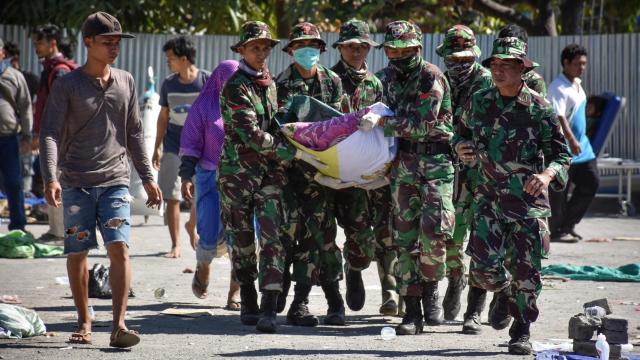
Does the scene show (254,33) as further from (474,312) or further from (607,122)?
(607,122)

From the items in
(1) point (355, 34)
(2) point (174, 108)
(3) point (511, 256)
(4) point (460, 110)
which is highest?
(1) point (355, 34)

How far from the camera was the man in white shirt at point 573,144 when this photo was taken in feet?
45.5

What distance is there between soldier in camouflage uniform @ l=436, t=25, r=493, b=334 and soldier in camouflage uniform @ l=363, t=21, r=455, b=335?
52 centimetres

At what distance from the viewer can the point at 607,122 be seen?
57.4 ft

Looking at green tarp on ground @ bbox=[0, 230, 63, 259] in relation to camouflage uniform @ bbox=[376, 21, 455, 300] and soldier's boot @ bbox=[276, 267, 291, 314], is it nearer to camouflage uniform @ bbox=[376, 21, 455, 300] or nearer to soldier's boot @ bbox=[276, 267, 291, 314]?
soldier's boot @ bbox=[276, 267, 291, 314]

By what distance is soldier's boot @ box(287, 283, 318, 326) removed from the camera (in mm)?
9164

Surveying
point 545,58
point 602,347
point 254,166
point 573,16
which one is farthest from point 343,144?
point 573,16

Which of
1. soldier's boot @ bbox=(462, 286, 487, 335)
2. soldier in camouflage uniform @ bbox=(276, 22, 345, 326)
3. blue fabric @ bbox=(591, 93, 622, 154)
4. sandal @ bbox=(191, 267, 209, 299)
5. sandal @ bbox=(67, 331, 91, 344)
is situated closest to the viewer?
sandal @ bbox=(67, 331, 91, 344)

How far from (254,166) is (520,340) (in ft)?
7.45

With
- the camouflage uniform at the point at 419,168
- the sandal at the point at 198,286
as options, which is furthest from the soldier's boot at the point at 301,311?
the sandal at the point at 198,286

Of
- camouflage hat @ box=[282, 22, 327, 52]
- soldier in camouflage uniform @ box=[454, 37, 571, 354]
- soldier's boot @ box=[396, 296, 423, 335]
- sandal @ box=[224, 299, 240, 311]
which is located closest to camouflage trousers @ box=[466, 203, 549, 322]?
soldier in camouflage uniform @ box=[454, 37, 571, 354]

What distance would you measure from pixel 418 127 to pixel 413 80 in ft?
1.25

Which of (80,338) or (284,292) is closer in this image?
(80,338)

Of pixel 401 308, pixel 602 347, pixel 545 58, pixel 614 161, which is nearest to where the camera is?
pixel 602 347
